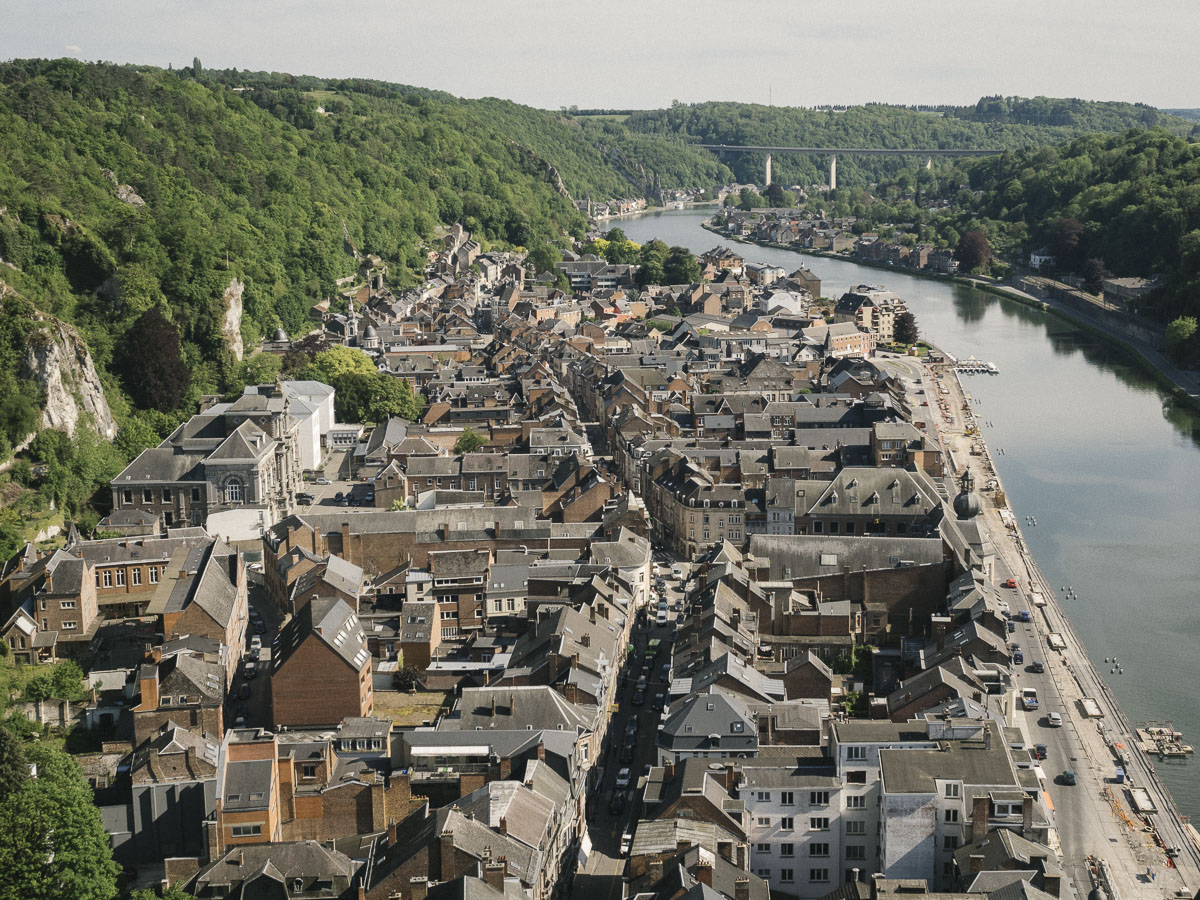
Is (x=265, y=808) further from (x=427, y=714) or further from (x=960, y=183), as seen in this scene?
(x=960, y=183)

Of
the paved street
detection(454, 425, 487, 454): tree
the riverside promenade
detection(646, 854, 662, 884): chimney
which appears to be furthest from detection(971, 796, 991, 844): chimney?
detection(454, 425, 487, 454): tree

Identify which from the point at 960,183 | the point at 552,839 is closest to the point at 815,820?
the point at 552,839

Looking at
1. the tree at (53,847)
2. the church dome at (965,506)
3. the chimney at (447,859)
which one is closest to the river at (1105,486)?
the church dome at (965,506)

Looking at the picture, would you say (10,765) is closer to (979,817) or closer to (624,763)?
(624,763)

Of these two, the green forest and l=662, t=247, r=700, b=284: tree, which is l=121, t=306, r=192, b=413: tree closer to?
the green forest

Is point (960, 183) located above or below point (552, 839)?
above

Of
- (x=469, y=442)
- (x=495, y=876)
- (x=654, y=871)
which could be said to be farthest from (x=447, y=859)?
(x=469, y=442)
